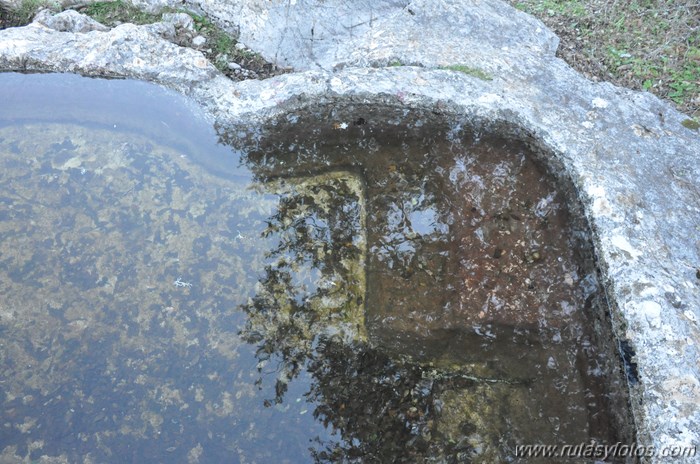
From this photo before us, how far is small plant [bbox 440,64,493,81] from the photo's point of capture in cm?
421

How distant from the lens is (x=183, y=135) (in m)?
4.17

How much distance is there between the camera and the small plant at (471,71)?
4.21m

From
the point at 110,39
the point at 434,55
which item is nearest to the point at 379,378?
the point at 434,55

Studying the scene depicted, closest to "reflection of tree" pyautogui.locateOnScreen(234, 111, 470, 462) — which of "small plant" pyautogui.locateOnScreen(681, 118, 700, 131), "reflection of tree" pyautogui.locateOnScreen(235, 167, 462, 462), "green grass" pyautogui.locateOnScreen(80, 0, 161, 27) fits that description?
"reflection of tree" pyautogui.locateOnScreen(235, 167, 462, 462)

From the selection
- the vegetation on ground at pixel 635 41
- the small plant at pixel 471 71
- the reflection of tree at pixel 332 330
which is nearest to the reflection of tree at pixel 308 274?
the reflection of tree at pixel 332 330

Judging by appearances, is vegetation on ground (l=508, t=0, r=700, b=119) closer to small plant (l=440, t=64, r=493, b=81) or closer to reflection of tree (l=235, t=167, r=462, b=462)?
small plant (l=440, t=64, r=493, b=81)

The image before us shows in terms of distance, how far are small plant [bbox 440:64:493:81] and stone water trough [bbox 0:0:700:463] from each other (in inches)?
1.0

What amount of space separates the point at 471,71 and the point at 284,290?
2.25 m

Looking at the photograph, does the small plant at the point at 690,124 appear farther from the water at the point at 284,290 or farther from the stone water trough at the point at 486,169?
the water at the point at 284,290

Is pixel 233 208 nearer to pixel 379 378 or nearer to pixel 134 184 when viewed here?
pixel 134 184

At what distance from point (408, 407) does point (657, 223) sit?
74.8 inches

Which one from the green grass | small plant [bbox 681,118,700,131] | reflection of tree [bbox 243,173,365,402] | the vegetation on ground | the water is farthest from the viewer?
the green grass

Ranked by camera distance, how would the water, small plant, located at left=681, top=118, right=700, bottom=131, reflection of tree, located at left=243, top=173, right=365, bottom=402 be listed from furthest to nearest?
1. small plant, located at left=681, top=118, right=700, bottom=131
2. reflection of tree, located at left=243, top=173, right=365, bottom=402
3. the water

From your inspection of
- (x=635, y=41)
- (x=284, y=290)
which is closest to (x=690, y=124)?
(x=635, y=41)
